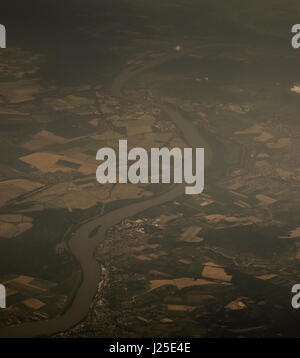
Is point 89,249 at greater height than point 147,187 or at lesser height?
lesser

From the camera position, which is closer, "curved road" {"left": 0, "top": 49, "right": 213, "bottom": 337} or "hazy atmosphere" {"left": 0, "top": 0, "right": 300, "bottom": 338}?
"curved road" {"left": 0, "top": 49, "right": 213, "bottom": 337}

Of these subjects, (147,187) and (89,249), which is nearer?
(89,249)

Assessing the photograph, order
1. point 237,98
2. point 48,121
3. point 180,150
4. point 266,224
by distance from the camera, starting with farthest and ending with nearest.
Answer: point 237,98 → point 48,121 → point 180,150 → point 266,224

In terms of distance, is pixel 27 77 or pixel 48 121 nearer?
pixel 48 121

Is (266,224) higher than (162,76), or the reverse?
(162,76)

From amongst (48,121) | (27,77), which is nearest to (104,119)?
(48,121)

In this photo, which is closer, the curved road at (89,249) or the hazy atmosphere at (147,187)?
the curved road at (89,249)
